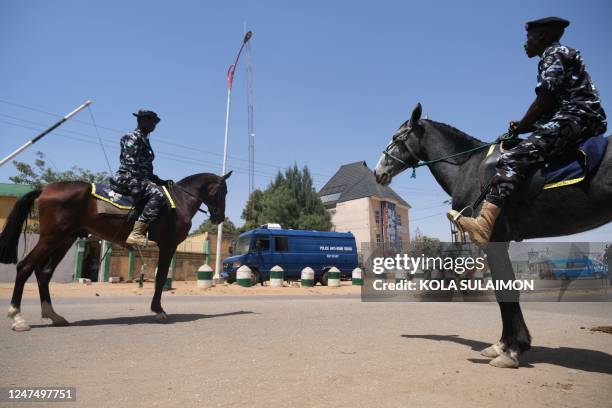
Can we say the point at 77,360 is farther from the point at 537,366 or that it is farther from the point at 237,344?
the point at 537,366

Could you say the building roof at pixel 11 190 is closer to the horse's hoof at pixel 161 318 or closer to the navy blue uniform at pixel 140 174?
the navy blue uniform at pixel 140 174

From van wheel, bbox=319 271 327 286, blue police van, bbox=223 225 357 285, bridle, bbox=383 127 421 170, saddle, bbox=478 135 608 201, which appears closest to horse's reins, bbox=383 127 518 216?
bridle, bbox=383 127 421 170

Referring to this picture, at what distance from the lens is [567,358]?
3.93 meters

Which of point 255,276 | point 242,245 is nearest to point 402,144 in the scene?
point 255,276

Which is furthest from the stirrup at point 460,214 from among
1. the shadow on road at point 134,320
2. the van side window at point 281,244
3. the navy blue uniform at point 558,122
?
the van side window at point 281,244

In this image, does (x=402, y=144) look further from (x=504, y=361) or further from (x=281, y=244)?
(x=281, y=244)

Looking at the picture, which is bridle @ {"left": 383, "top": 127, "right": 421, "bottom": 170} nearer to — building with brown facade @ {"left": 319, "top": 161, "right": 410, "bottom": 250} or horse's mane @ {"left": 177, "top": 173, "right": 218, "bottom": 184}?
horse's mane @ {"left": 177, "top": 173, "right": 218, "bottom": 184}

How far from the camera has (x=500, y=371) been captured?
3.40 m

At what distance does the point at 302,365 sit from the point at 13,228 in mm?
5615

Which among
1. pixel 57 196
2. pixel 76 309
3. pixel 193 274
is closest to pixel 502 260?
pixel 57 196

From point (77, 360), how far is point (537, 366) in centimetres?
439

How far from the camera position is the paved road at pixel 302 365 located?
263 cm

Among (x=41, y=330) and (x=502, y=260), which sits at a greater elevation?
(x=502, y=260)

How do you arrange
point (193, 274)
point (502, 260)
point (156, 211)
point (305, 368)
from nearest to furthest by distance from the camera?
point (305, 368)
point (502, 260)
point (156, 211)
point (193, 274)
